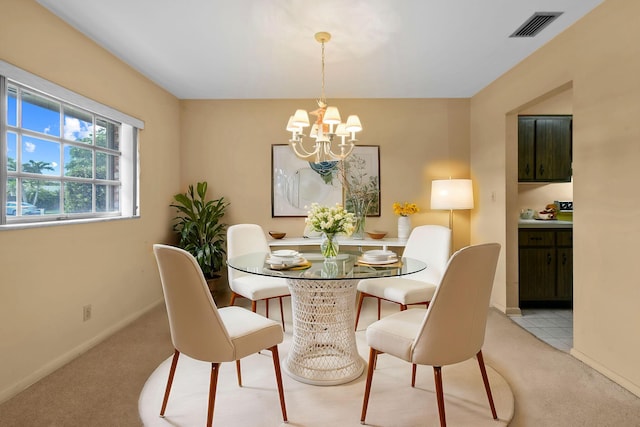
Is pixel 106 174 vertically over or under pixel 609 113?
under

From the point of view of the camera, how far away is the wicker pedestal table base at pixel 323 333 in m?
2.27

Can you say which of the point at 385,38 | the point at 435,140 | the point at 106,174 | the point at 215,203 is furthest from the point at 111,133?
the point at 435,140

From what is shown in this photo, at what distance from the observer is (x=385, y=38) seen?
9.23 ft

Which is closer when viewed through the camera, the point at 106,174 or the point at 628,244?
the point at 628,244

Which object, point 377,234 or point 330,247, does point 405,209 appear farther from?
point 330,247

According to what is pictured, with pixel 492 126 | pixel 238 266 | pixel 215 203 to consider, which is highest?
pixel 492 126

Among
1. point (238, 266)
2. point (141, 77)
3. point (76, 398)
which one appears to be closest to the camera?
point (76, 398)

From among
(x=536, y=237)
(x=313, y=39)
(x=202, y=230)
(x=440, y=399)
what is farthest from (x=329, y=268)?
(x=536, y=237)

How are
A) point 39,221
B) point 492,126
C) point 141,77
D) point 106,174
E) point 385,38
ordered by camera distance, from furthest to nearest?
point 492,126, point 141,77, point 106,174, point 385,38, point 39,221

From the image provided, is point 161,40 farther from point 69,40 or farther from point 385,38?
point 385,38

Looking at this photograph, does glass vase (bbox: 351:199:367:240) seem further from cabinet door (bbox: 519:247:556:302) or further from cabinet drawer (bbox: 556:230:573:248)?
cabinet drawer (bbox: 556:230:573:248)

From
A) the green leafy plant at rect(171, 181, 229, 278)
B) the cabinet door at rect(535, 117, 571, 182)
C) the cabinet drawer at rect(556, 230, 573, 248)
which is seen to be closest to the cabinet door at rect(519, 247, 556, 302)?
the cabinet drawer at rect(556, 230, 573, 248)

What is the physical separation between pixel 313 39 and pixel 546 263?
3260 millimetres

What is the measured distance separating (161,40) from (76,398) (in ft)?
8.50
